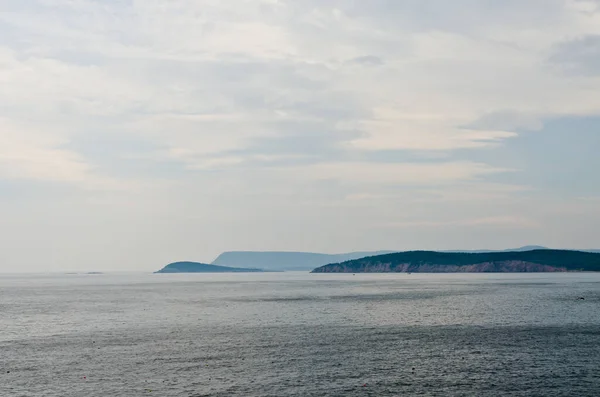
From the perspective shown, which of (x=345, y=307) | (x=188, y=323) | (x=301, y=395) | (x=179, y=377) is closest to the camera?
(x=301, y=395)

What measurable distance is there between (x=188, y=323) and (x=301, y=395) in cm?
7190

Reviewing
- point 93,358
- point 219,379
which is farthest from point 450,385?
point 93,358

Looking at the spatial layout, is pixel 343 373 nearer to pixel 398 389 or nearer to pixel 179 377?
pixel 398 389

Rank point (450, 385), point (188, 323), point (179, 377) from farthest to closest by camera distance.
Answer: point (188, 323) → point (179, 377) → point (450, 385)

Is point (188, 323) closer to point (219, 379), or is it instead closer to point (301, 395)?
point (219, 379)

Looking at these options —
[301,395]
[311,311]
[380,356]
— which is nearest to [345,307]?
[311,311]

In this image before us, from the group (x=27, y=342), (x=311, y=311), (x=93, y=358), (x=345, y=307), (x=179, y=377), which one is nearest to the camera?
(x=179, y=377)

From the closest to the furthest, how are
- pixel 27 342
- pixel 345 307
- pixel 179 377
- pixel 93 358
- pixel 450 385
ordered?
pixel 450 385 → pixel 179 377 → pixel 93 358 → pixel 27 342 → pixel 345 307

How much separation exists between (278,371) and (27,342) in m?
48.3

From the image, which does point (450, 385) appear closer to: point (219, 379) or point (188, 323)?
point (219, 379)

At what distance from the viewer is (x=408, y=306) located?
168375mm

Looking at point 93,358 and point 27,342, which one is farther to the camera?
point 27,342

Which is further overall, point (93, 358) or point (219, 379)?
point (93, 358)

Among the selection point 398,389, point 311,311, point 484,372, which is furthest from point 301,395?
point 311,311
